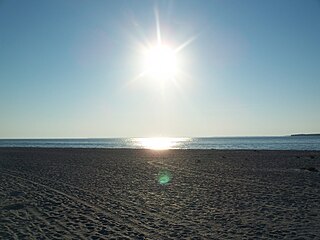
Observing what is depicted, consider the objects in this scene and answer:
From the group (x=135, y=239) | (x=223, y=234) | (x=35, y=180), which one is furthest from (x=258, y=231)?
(x=35, y=180)

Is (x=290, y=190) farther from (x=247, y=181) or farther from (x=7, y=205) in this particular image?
(x=7, y=205)

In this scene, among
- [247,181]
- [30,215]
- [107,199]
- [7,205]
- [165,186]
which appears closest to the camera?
[30,215]

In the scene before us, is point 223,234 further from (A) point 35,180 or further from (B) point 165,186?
(A) point 35,180

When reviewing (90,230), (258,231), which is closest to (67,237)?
(90,230)

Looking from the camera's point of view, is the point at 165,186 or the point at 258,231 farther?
the point at 165,186

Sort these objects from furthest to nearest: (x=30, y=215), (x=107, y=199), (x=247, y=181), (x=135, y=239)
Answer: (x=247, y=181) < (x=107, y=199) < (x=30, y=215) < (x=135, y=239)

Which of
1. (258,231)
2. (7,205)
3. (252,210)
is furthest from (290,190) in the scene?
(7,205)

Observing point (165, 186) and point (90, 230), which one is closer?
point (90, 230)

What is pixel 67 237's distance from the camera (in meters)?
9.15

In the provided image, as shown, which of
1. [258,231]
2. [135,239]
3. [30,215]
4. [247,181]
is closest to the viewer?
[135,239]

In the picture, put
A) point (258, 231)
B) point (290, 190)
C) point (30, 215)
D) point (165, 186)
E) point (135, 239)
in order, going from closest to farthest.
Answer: point (135, 239) → point (258, 231) → point (30, 215) → point (290, 190) → point (165, 186)

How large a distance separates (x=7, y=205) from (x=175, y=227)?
7.11m

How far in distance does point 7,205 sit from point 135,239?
22.5ft

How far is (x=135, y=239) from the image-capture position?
9031 mm
